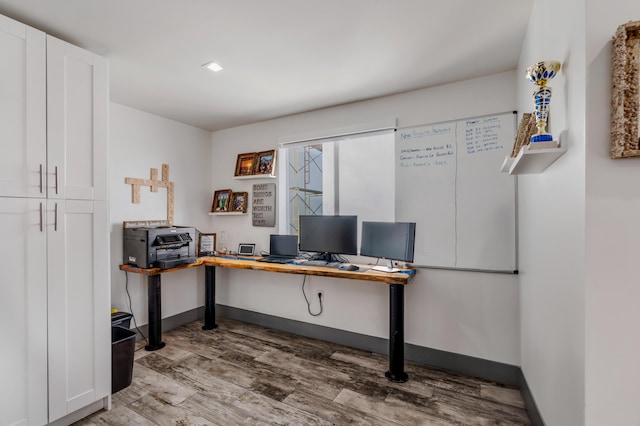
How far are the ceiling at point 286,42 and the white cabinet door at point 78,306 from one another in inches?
44.5

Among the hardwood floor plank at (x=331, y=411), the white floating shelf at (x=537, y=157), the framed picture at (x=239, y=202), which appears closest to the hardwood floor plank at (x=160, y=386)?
the hardwood floor plank at (x=331, y=411)

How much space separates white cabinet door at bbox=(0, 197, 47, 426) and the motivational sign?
2103mm

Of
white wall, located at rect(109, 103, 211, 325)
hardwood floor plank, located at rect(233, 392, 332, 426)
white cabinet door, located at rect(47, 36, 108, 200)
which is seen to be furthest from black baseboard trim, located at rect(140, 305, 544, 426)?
white cabinet door, located at rect(47, 36, 108, 200)

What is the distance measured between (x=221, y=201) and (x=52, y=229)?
219 centimetres

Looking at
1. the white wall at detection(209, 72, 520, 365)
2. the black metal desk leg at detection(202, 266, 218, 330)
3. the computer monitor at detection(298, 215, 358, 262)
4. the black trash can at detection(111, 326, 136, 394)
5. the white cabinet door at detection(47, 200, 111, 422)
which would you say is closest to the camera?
the white cabinet door at detection(47, 200, 111, 422)

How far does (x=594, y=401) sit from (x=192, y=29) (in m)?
2.67

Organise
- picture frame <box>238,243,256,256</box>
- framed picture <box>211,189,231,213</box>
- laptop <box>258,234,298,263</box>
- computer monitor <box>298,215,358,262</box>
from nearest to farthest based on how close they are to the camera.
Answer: computer monitor <box>298,215,358,262</box>, laptop <box>258,234,298,263</box>, picture frame <box>238,243,256,256</box>, framed picture <box>211,189,231,213</box>

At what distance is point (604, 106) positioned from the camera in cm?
102

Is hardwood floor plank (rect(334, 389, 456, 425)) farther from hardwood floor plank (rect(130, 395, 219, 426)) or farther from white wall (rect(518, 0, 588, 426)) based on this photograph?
hardwood floor plank (rect(130, 395, 219, 426))

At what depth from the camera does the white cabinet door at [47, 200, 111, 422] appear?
1851 millimetres

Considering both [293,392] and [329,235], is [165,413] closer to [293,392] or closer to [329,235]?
[293,392]

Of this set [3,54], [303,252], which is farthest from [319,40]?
[303,252]

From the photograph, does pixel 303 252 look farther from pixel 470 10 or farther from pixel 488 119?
pixel 470 10

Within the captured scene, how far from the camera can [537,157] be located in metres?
1.38
